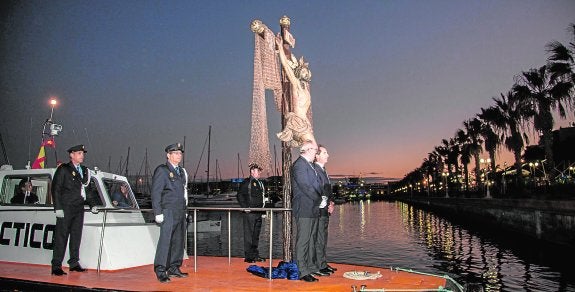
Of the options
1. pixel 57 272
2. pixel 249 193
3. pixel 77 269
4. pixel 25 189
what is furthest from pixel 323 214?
pixel 25 189

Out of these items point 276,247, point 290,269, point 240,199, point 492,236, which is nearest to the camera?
point 290,269

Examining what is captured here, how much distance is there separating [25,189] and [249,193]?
4583 millimetres

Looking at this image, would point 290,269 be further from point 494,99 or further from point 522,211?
point 494,99

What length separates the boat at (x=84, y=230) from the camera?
7277mm

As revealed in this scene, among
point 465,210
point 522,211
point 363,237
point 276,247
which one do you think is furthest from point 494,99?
point 276,247

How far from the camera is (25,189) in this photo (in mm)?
8266

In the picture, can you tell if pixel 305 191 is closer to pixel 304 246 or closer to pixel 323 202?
pixel 323 202

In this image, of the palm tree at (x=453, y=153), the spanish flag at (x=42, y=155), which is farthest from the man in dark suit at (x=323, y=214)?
the palm tree at (x=453, y=153)

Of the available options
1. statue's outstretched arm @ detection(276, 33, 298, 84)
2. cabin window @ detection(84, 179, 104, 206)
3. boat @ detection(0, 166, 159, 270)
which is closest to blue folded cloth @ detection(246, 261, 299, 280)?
boat @ detection(0, 166, 159, 270)

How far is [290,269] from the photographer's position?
21.3ft

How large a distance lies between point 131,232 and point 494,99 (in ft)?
156

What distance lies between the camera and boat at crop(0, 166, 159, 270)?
7277 mm

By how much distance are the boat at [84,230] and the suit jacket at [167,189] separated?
1.03 meters

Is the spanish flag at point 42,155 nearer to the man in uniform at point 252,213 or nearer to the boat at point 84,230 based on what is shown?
the boat at point 84,230
